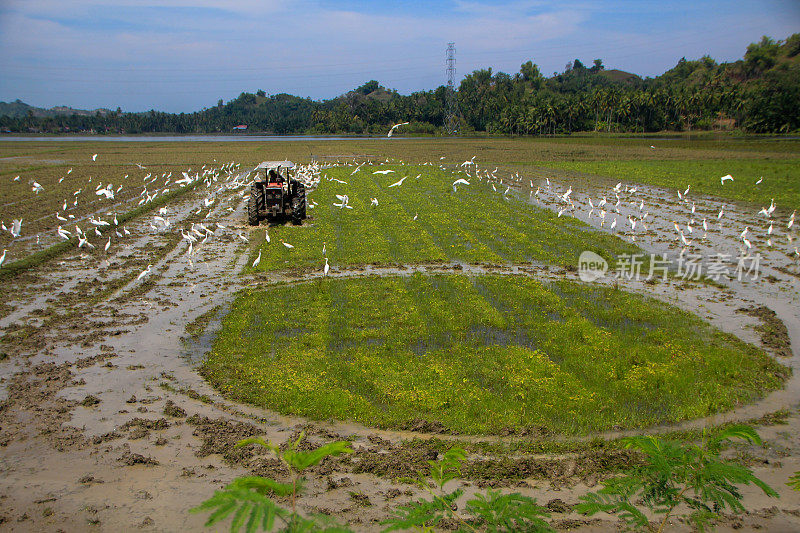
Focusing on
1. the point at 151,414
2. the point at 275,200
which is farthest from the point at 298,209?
the point at 151,414

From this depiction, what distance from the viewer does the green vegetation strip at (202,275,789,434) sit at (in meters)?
7.10

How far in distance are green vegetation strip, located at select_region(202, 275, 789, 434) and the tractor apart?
25.0 ft

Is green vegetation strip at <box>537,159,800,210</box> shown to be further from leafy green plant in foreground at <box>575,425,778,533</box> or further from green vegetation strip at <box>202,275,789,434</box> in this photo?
leafy green plant in foreground at <box>575,425,778,533</box>

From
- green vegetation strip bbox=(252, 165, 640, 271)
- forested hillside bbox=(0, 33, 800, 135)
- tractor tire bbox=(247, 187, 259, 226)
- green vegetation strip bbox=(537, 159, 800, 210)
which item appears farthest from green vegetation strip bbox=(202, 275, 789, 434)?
forested hillside bbox=(0, 33, 800, 135)

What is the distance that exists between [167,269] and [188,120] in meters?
154

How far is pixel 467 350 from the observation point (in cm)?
897

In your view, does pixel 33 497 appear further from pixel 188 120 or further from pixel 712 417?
pixel 188 120

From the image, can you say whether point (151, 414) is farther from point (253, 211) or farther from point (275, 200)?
point (253, 211)

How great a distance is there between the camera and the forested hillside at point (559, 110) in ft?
225

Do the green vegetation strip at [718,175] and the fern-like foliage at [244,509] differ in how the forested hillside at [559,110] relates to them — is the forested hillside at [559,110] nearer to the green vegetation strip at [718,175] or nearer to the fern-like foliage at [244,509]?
the green vegetation strip at [718,175]

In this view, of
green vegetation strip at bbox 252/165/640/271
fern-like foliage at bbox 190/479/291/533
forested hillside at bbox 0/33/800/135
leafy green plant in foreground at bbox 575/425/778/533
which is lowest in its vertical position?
green vegetation strip at bbox 252/165/640/271

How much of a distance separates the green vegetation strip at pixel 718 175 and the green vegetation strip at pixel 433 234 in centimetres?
991

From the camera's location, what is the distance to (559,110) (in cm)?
9156

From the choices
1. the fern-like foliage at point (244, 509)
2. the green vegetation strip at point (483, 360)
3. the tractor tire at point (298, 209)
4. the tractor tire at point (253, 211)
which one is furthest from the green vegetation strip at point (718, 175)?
the fern-like foliage at point (244, 509)
